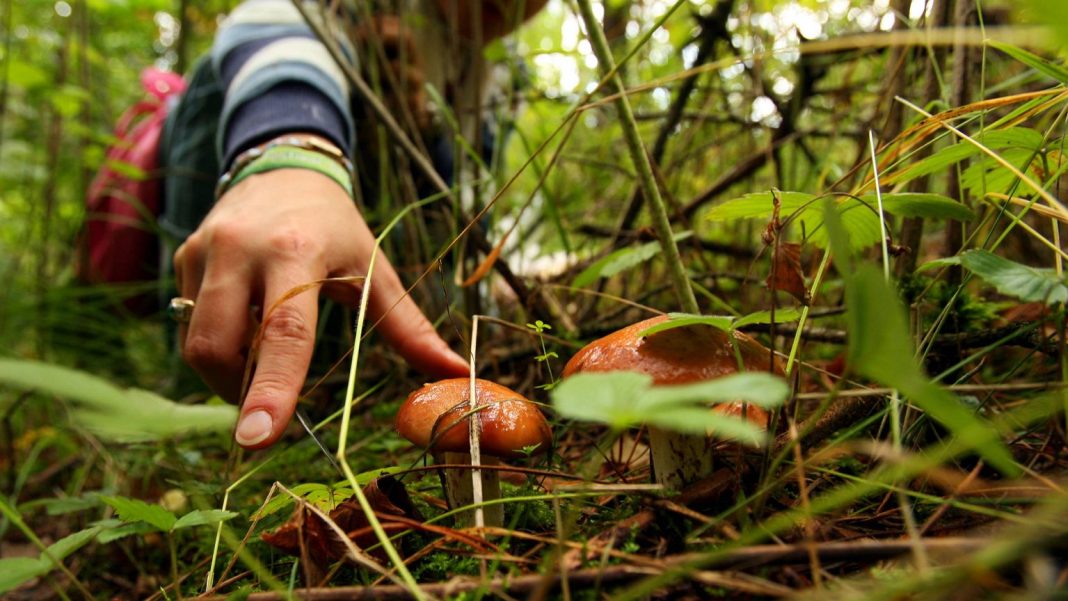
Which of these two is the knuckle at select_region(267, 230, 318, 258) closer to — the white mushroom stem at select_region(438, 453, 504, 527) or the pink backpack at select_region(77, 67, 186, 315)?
the white mushroom stem at select_region(438, 453, 504, 527)

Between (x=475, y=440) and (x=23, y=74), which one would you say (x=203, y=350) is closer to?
(x=475, y=440)

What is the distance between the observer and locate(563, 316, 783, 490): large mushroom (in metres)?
0.77

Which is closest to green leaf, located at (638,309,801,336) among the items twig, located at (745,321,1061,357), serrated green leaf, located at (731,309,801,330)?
serrated green leaf, located at (731,309,801,330)

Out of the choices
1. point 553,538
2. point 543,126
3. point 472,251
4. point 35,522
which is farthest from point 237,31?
point 553,538

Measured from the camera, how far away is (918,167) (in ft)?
2.92

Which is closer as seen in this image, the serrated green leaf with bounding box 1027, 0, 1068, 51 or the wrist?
the serrated green leaf with bounding box 1027, 0, 1068, 51

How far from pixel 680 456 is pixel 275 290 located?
727mm

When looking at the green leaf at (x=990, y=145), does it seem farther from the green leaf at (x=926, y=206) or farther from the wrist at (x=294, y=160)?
the wrist at (x=294, y=160)

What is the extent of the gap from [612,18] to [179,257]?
1.68 m

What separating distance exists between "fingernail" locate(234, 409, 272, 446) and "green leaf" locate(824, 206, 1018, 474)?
2.73 feet

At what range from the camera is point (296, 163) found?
4.62 feet

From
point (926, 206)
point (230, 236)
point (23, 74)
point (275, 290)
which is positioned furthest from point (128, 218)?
point (926, 206)

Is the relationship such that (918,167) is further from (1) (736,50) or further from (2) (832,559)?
(1) (736,50)

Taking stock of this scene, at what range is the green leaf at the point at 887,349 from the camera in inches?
16.0
